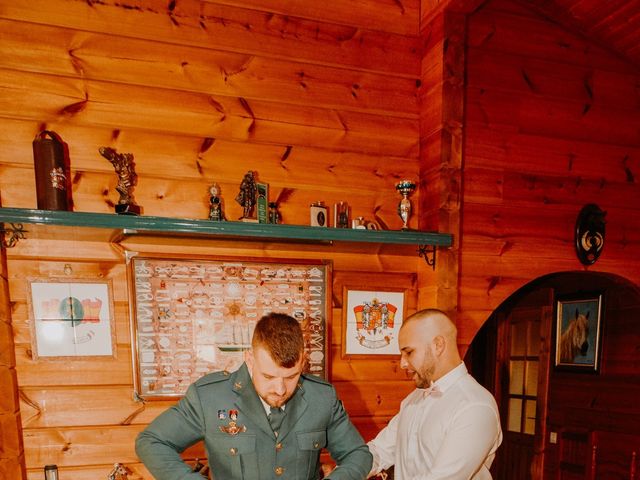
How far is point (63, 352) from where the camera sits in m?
2.35

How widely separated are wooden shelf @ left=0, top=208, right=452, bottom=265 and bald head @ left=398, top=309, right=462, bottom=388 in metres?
0.54

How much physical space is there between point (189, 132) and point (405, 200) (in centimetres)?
144

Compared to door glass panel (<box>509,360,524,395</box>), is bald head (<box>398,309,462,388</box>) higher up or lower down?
higher up

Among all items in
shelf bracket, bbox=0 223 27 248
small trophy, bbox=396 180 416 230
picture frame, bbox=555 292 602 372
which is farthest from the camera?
picture frame, bbox=555 292 602 372

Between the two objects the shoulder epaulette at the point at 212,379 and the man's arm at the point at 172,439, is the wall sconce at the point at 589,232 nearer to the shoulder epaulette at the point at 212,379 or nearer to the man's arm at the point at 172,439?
the shoulder epaulette at the point at 212,379

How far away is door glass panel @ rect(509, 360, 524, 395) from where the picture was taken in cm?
553

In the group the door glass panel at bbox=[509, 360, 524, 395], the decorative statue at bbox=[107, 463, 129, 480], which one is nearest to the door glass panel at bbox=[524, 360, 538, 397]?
the door glass panel at bbox=[509, 360, 524, 395]

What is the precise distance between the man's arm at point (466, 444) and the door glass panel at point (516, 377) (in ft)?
13.1

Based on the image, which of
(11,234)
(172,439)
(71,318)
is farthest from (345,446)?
(11,234)

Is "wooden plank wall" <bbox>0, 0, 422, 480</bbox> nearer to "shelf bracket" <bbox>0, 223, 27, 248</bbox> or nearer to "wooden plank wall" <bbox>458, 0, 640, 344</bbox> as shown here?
"shelf bracket" <bbox>0, 223, 27, 248</bbox>

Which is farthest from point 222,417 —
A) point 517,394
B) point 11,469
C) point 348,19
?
point 517,394

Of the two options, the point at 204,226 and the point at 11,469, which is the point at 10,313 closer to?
the point at 11,469

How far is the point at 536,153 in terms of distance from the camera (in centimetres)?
296

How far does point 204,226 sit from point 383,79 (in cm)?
160
